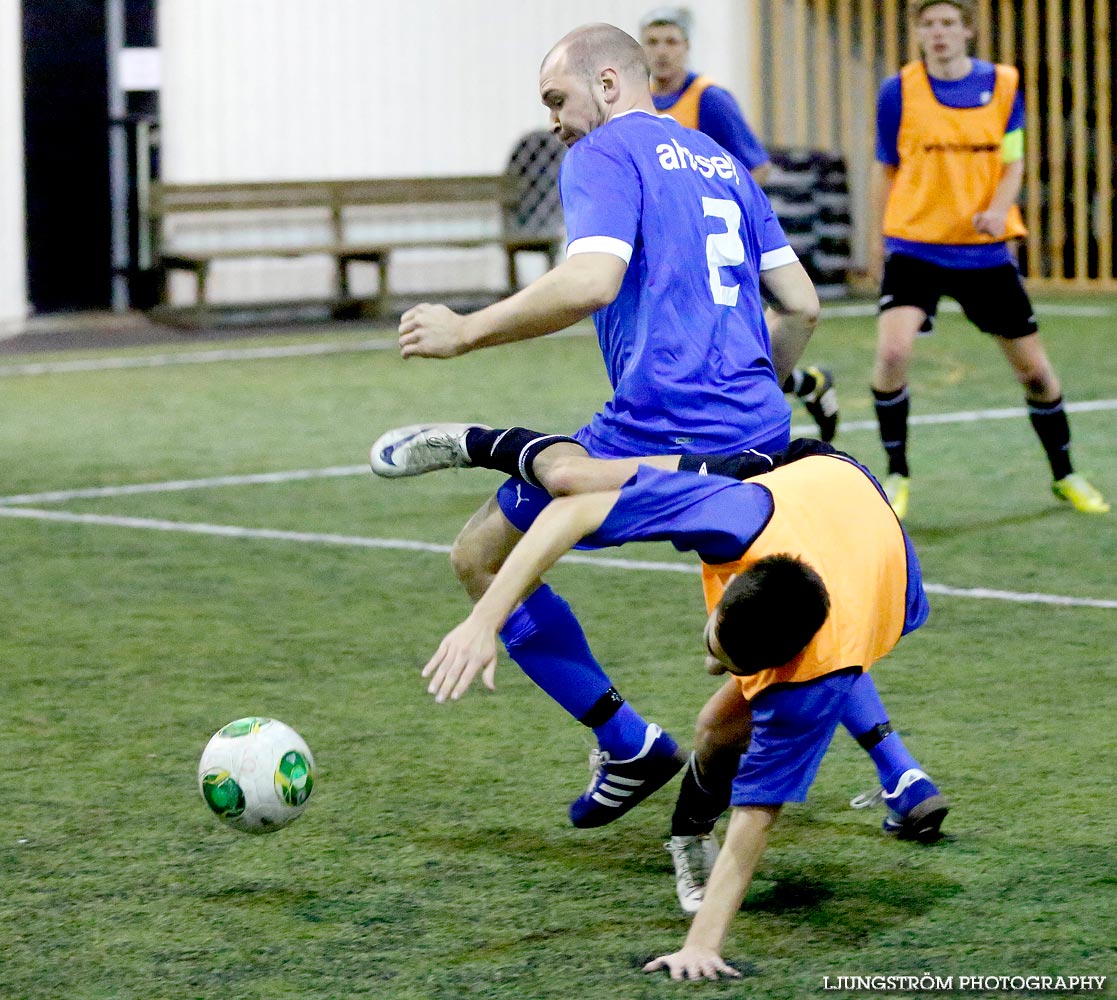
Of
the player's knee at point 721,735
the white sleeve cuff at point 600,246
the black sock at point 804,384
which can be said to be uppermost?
the white sleeve cuff at point 600,246

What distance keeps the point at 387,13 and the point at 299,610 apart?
12.4 meters

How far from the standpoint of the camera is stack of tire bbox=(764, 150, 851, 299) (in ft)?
A: 57.2

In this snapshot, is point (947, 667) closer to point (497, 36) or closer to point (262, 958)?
point (262, 958)

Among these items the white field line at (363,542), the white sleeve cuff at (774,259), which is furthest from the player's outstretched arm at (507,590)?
the white field line at (363,542)

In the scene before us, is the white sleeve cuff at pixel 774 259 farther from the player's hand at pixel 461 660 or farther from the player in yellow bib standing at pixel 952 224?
the player in yellow bib standing at pixel 952 224

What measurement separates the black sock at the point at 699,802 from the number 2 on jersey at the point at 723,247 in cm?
95

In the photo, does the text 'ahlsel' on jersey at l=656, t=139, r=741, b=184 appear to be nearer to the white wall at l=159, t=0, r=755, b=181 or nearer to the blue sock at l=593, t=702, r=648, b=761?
the blue sock at l=593, t=702, r=648, b=761

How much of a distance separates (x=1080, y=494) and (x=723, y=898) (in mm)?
4960

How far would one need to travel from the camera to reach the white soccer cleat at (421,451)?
12.7 feet

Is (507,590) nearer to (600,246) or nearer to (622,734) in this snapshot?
(600,246)

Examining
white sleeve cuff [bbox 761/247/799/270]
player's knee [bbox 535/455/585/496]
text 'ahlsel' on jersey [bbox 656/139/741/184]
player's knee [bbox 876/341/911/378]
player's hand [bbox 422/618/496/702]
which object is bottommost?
player's knee [bbox 876/341/911/378]

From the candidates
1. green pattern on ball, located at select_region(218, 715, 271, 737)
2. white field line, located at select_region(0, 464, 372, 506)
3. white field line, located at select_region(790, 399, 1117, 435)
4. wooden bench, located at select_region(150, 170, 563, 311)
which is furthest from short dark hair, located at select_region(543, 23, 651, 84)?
wooden bench, located at select_region(150, 170, 563, 311)

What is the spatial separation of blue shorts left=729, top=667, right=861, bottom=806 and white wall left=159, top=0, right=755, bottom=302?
47.5ft

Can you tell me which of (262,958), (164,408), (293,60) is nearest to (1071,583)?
(262,958)
